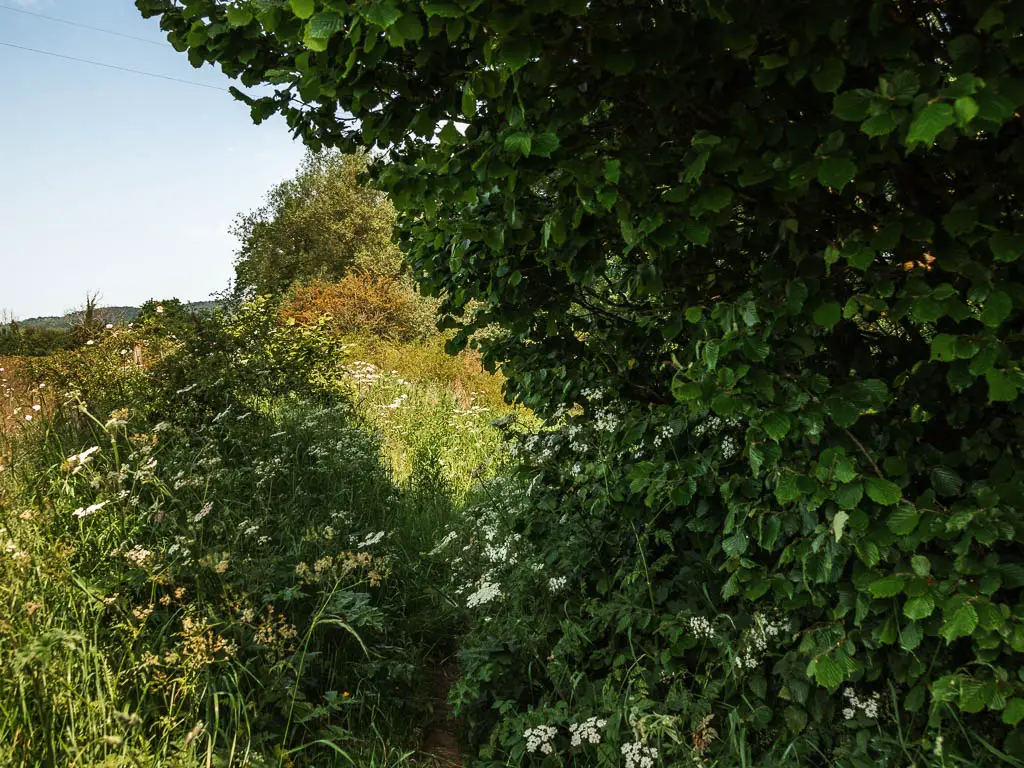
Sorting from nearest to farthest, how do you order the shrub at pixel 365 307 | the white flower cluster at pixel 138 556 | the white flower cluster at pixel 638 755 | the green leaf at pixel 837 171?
the green leaf at pixel 837 171 < the white flower cluster at pixel 638 755 < the white flower cluster at pixel 138 556 < the shrub at pixel 365 307

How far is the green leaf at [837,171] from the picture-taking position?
1.96 metres

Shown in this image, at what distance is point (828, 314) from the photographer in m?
2.24

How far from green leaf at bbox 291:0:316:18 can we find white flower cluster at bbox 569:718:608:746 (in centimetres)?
257

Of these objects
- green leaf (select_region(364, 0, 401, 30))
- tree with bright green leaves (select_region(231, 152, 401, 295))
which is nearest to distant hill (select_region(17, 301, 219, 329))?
green leaf (select_region(364, 0, 401, 30))

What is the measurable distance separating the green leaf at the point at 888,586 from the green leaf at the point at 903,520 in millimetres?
141

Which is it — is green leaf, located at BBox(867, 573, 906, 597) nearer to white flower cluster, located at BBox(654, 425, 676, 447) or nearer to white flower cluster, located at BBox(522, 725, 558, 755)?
white flower cluster, located at BBox(654, 425, 676, 447)

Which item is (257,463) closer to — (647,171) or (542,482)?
(542,482)

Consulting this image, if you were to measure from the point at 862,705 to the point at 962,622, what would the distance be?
661 mm

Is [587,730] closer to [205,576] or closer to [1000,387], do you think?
[1000,387]

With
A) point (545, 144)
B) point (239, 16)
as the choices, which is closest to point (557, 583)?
point (545, 144)

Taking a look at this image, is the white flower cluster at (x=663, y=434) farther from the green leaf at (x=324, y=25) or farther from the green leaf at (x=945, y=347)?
the green leaf at (x=324, y=25)

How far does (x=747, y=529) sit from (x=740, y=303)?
904mm

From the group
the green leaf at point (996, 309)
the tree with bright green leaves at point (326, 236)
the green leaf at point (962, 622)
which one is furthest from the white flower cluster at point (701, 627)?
the tree with bright green leaves at point (326, 236)

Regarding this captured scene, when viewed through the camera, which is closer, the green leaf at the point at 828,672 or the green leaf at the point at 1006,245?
the green leaf at the point at 1006,245
